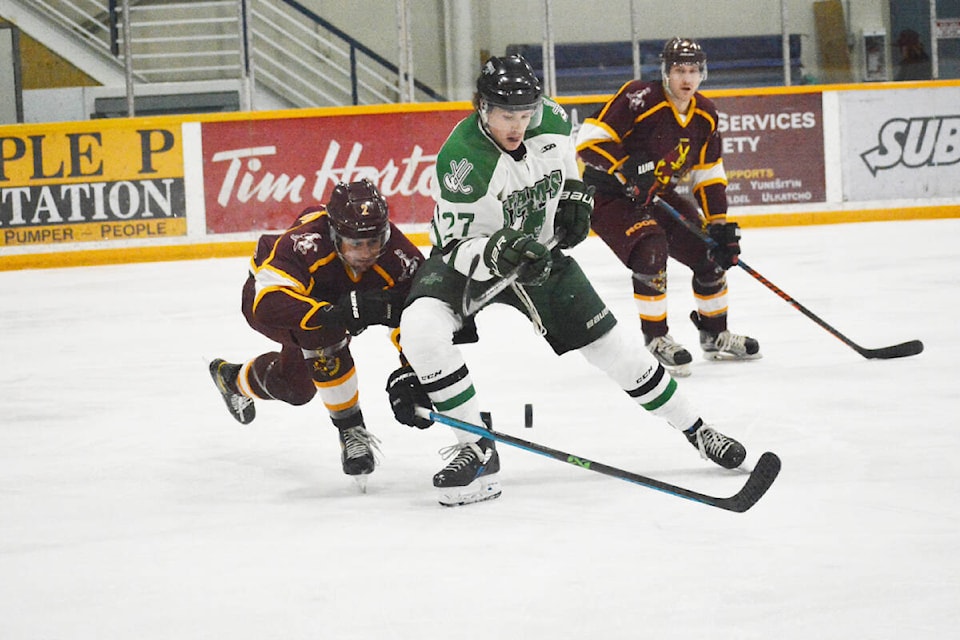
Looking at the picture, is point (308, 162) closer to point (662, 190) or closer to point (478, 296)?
point (662, 190)

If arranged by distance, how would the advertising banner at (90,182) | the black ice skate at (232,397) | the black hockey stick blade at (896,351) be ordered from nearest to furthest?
the black ice skate at (232,397) → the black hockey stick blade at (896,351) → the advertising banner at (90,182)

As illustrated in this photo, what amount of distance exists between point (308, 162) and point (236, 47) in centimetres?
165

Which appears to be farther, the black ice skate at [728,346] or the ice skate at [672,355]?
the black ice skate at [728,346]

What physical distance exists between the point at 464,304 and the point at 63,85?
759cm

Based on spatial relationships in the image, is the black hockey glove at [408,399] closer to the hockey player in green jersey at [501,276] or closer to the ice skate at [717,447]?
the hockey player in green jersey at [501,276]

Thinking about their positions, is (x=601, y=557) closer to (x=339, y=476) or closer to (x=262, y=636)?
(x=262, y=636)

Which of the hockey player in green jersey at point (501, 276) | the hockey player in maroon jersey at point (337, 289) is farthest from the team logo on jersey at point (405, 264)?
the hockey player in green jersey at point (501, 276)

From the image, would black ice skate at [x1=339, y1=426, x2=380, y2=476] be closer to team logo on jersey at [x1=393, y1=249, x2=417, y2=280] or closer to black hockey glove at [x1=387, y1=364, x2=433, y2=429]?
black hockey glove at [x1=387, y1=364, x2=433, y2=429]

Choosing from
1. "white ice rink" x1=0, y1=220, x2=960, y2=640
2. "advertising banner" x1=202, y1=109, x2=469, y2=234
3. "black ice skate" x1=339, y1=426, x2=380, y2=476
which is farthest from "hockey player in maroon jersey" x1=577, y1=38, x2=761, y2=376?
"advertising banner" x1=202, y1=109, x2=469, y2=234

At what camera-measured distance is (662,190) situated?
15.1ft

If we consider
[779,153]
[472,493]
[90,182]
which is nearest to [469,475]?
[472,493]

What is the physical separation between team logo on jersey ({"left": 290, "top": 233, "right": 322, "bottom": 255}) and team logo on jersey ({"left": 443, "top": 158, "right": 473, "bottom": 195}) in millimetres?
414

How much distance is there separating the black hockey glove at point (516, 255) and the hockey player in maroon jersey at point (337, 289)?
1.03ft

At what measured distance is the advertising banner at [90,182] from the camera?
27.2 feet
